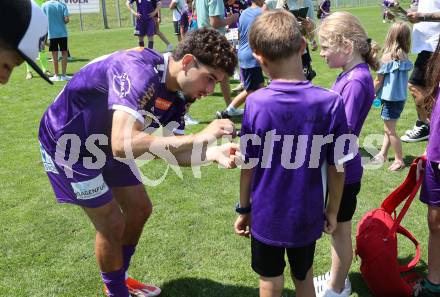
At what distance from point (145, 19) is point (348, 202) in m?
10.8

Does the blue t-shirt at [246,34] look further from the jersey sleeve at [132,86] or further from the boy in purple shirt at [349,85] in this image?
the jersey sleeve at [132,86]

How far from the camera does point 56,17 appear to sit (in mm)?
10469

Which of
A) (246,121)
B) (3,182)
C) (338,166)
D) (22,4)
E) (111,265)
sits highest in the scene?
(22,4)

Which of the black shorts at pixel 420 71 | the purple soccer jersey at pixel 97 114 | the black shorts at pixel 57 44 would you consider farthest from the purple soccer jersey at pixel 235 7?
the purple soccer jersey at pixel 97 114

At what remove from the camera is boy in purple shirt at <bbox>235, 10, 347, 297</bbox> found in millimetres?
2234

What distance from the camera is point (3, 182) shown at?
208 inches

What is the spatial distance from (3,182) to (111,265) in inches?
114

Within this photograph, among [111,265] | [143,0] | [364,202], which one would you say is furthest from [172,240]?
[143,0]

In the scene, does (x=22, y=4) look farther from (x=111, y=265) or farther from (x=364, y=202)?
(x=364, y=202)

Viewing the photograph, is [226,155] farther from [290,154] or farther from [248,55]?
[248,55]

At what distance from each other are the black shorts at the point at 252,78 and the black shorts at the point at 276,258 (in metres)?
4.55

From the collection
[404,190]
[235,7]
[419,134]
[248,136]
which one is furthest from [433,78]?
[235,7]

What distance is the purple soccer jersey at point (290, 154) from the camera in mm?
2229

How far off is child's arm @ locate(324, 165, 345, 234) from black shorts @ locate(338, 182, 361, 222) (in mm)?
360
